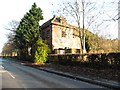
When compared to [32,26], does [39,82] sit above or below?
below

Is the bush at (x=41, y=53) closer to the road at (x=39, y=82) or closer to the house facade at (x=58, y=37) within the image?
the house facade at (x=58, y=37)

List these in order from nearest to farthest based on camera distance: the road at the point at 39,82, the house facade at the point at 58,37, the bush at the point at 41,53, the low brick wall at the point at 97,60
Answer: the road at the point at 39,82 → the low brick wall at the point at 97,60 → the bush at the point at 41,53 → the house facade at the point at 58,37

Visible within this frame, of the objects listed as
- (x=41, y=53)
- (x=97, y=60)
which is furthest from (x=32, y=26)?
(x=97, y=60)

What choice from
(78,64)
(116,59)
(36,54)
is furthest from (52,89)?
(36,54)

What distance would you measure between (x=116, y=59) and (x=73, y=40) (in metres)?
47.9

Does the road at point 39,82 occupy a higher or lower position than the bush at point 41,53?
lower

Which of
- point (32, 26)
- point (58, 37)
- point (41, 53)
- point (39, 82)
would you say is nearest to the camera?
point (39, 82)

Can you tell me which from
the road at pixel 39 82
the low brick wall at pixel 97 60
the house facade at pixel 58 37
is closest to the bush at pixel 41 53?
the house facade at pixel 58 37

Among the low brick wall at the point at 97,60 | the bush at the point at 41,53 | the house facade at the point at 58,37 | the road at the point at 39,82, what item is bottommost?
the road at the point at 39,82

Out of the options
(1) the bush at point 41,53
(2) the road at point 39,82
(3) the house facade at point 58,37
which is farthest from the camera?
(3) the house facade at point 58,37

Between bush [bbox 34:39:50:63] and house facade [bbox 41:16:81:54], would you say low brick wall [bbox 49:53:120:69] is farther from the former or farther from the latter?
house facade [bbox 41:16:81:54]

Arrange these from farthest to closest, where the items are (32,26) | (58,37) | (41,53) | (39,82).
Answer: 1. (58,37)
2. (32,26)
3. (41,53)
4. (39,82)

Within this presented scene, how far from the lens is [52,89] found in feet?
48.4

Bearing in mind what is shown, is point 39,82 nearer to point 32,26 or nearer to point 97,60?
point 97,60
